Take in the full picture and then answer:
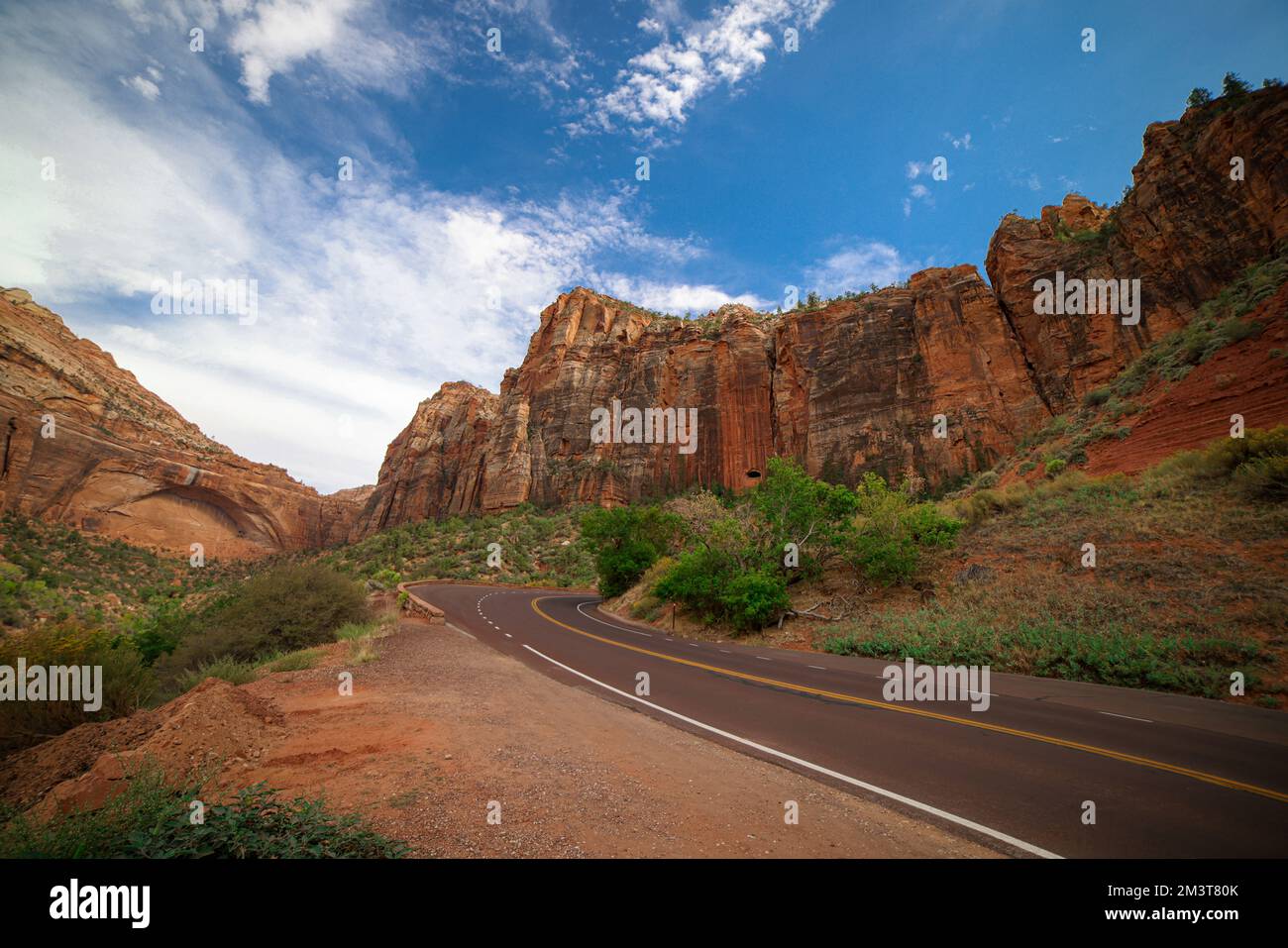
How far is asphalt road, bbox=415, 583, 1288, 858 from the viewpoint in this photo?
398cm

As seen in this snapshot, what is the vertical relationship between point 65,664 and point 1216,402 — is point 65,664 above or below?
below

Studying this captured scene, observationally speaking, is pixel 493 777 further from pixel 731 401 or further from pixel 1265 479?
pixel 731 401

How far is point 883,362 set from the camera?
50438 millimetres

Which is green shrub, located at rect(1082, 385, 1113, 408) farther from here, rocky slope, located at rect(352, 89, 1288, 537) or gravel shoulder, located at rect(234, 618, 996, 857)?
gravel shoulder, located at rect(234, 618, 996, 857)

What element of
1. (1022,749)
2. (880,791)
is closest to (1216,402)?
(1022,749)

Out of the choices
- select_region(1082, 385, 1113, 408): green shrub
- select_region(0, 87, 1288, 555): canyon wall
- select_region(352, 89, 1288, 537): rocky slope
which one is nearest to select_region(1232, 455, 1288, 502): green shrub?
select_region(1082, 385, 1113, 408): green shrub

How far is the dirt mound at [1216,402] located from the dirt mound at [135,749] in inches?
1042

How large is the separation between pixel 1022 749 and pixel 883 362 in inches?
1988

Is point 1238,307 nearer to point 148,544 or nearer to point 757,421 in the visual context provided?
point 757,421

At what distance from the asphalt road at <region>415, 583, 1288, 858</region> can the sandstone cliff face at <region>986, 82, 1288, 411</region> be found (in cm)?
3754

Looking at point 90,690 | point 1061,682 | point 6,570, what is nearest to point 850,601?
point 1061,682

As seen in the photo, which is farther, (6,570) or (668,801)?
(6,570)

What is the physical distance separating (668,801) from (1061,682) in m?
10.1

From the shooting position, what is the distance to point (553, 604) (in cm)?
2962
